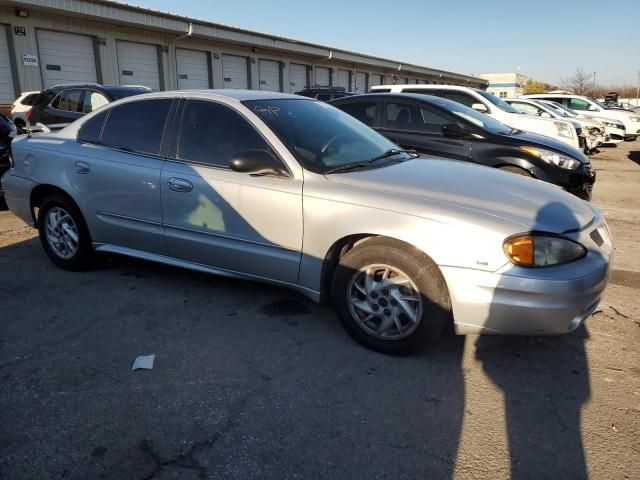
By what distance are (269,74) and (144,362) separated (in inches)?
1017

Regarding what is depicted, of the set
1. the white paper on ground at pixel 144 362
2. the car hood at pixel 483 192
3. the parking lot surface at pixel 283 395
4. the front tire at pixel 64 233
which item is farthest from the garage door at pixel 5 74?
the car hood at pixel 483 192

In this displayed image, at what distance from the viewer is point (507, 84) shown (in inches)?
2527

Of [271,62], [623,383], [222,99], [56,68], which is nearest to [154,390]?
[222,99]

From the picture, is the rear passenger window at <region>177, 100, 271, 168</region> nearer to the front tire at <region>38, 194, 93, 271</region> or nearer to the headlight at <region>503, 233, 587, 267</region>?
the front tire at <region>38, 194, 93, 271</region>

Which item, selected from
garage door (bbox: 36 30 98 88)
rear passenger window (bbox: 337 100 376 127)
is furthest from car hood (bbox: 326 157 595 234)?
garage door (bbox: 36 30 98 88)

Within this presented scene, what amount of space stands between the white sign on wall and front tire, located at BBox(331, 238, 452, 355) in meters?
16.8

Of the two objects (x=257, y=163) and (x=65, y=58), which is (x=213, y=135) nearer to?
(x=257, y=163)

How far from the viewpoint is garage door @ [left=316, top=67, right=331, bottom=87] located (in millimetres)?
31203

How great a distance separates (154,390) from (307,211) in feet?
4.58

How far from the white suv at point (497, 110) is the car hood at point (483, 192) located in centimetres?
638

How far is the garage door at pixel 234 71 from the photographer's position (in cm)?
2391

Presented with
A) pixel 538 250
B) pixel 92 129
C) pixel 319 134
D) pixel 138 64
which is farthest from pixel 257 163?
pixel 138 64

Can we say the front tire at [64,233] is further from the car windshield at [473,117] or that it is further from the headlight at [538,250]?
the car windshield at [473,117]

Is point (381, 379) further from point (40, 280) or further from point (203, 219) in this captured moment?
point (40, 280)
